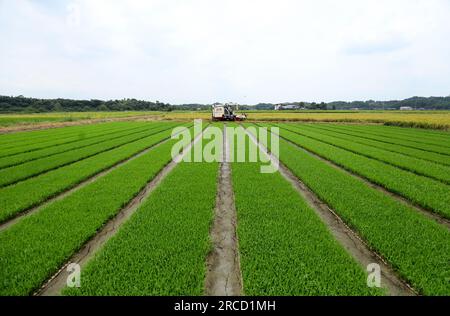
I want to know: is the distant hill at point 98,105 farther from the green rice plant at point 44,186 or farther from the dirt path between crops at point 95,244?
the dirt path between crops at point 95,244

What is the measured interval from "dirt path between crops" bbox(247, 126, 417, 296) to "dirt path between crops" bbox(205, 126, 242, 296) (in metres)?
2.35

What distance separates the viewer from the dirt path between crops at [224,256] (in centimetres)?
393

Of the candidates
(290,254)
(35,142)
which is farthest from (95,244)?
(35,142)

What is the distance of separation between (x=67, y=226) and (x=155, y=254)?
2.75 meters

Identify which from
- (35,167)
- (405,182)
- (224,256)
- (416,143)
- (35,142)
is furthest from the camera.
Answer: (35,142)

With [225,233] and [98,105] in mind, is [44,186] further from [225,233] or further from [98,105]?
[98,105]

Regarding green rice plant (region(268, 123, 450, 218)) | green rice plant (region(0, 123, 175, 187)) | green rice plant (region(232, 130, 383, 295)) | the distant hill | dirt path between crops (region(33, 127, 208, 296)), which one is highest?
the distant hill

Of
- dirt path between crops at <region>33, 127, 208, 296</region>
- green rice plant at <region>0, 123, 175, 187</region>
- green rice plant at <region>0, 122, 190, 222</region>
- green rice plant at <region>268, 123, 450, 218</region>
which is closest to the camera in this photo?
dirt path between crops at <region>33, 127, 208, 296</region>

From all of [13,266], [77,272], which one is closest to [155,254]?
[77,272]

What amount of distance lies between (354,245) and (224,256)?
2817 millimetres

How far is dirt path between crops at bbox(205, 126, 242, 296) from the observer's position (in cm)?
393

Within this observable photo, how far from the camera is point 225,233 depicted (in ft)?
18.9

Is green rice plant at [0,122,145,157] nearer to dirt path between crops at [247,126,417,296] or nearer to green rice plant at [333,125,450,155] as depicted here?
dirt path between crops at [247,126,417,296]

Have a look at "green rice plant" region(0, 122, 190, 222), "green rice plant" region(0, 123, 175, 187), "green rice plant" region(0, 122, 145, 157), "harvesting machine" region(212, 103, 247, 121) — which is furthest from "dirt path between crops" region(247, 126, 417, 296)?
"harvesting machine" region(212, 103, 247, 121)
